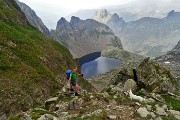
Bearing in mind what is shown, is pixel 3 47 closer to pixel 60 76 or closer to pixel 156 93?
pixel 60 76

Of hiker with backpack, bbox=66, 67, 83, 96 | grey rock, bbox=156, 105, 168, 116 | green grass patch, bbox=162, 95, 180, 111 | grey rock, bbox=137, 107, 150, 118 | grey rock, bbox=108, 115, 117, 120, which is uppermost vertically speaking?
hiker with backpack, bbox=66, 67, 83, 96

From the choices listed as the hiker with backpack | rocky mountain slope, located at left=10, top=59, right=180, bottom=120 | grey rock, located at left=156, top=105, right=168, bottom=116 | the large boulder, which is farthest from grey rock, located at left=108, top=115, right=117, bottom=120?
the large boulder

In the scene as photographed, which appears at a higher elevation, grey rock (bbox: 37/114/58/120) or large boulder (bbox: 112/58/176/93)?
grey rock (bbox: 37/114/58/120)

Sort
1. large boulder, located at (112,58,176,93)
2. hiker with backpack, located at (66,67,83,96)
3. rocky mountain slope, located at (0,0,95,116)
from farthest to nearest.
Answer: rocky mountain slope, located at (0,0,95,116) < large boulder, located at (112,58,176,93) < hiker with backpack, located at (66,67,83,96)

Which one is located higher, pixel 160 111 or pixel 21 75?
pixel 160 111

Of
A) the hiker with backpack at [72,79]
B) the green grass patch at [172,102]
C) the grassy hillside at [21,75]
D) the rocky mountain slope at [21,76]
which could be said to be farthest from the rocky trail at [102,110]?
the grassy hillside at [21,75]

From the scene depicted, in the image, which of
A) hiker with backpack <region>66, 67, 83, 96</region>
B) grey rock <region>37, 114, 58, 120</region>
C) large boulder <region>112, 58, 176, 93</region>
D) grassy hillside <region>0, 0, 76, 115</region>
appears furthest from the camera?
grassy hillside <region>0, 0, 76, 115</region>

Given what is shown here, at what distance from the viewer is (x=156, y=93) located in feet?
136

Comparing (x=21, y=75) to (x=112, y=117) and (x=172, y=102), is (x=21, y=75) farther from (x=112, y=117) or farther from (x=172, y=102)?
(x=112, y=117)

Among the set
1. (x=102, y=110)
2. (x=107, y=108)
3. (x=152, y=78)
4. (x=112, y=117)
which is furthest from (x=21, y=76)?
(x=112, y=117)

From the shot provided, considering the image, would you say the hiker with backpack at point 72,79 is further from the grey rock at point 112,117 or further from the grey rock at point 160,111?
the grey rock at point 112,117

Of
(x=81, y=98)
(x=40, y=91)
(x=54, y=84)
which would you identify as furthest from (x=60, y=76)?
(x=81, y=98)

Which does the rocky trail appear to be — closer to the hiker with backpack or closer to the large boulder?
the hiker with backpack

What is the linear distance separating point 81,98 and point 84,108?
2.26 metres
